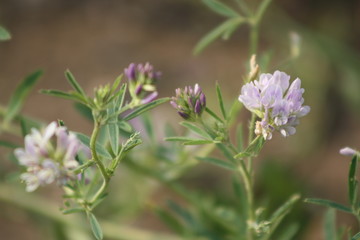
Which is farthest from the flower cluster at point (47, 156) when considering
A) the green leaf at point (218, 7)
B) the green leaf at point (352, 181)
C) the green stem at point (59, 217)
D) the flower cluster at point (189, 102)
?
the green stem at point (59, 217)

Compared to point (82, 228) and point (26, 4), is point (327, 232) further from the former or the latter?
point (26, 4)

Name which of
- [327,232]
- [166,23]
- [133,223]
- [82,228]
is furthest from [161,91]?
[327,232]

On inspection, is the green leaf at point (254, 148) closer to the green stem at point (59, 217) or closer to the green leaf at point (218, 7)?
the green leaf at point (218, 7)

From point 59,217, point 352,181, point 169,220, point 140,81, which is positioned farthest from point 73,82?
point 59,217

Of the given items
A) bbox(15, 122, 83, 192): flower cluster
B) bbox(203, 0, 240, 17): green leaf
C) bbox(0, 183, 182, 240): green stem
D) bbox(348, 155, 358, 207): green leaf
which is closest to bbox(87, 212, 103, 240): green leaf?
bbox(15, 122, 83, 192): flower cluster

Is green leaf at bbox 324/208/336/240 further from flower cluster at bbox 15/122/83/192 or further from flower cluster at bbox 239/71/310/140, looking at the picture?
flower cluster at bbox 15/122/83/192

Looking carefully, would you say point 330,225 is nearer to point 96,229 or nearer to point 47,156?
point 96,229
